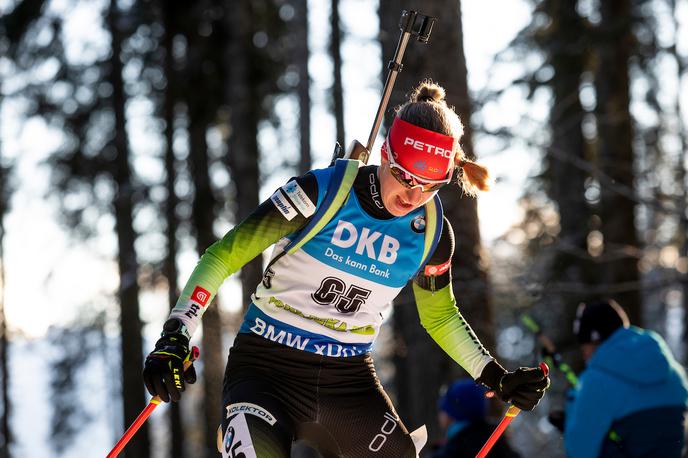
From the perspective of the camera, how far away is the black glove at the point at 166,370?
3.52 m

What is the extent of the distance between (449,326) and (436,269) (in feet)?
0.97

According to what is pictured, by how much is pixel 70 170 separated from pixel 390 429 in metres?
14.0

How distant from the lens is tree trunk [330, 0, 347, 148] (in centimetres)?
1292

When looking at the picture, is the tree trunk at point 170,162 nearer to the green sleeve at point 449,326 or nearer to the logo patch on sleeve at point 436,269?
the green sleeve at point 449,326

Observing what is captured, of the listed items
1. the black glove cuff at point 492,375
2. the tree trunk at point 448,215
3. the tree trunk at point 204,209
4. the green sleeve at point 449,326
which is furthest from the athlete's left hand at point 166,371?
the tree trunk at point 204,209

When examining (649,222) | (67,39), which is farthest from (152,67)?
(649,222)

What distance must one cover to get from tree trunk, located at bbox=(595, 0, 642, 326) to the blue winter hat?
5.07 metres

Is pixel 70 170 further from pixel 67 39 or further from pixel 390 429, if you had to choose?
pixel 390 429

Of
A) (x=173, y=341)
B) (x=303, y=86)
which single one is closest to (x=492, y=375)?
(x=173, y=341)

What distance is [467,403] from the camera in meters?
5.98

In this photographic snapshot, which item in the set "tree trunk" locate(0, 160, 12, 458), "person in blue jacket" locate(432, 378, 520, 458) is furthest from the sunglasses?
"tree trunk" locate(0, 160, 12, 458)

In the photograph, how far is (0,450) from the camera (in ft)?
70.3

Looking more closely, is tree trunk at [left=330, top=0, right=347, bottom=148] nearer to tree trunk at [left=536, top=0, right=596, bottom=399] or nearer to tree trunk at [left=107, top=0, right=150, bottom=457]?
tree trunk at [left=536, top=0, right=596, bottom=399]

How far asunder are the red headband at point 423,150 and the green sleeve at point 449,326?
2.09 feet
